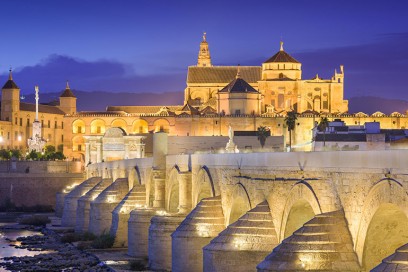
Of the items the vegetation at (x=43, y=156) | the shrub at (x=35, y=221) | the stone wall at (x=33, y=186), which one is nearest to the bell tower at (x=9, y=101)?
the vegetation at (x=43, y=156)

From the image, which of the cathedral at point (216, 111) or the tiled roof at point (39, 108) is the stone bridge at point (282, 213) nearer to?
the cathedral at point (216, 111)

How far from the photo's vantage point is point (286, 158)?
76.2 ft

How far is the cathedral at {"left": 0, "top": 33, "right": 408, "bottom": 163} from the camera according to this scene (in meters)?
101

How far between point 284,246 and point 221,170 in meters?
11.8

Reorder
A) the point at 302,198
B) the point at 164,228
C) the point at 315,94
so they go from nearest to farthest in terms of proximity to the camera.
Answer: the point at 302,198, the point at 164,228, the point at 315,94

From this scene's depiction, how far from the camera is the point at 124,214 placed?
144ft

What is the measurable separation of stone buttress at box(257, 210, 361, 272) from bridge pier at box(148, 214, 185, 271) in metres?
14.2

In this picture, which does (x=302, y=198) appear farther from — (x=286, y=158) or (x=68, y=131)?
(x=68, y=131)

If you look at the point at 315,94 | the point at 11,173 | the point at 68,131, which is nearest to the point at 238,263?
the point at 11,173

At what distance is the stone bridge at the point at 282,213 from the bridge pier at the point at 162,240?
4 centimetres

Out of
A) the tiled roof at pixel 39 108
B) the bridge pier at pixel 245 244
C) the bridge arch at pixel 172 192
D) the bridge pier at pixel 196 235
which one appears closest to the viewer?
the bridge pier at pixel 245 244

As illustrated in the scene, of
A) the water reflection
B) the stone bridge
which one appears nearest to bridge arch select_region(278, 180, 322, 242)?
the stone bridge

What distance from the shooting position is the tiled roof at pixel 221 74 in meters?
119

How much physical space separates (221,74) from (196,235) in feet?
300
